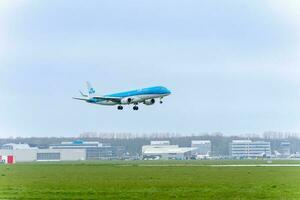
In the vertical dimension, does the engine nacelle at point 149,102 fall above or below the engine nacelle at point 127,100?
below

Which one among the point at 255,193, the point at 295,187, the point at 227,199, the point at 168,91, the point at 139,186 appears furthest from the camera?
the point at 168,91

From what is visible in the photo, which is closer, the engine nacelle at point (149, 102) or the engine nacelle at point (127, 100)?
the engine nacelle at point (149, 102)

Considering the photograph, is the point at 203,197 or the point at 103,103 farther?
the point at 103,103

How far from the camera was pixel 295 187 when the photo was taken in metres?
56.7

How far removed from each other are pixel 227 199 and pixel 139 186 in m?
15.4

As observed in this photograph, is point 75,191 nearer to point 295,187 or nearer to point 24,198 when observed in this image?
point 24,198

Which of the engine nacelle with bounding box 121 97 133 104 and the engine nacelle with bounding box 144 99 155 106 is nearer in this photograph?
the engine nacelle with bounding box 144 99 155 106

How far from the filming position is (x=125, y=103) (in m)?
112

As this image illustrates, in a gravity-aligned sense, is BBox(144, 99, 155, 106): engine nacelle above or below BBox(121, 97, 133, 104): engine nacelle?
below

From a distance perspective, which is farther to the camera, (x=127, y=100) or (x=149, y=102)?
(x=127, y=100)

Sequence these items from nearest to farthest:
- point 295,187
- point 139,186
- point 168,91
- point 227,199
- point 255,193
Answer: point 227,199 < point 255,193 < point 295,187 < point 139,186 < point 168,91

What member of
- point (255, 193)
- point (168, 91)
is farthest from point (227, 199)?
point (168, 91)

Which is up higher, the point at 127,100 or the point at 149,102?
the point at 127,100

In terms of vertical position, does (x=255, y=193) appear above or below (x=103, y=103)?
below
